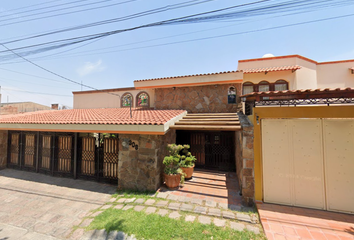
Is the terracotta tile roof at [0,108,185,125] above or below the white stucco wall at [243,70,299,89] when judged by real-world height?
below

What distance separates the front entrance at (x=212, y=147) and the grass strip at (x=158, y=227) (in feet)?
17.0

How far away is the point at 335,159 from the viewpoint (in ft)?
14.4

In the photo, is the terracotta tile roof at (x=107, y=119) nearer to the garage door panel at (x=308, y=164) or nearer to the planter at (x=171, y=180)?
the planter at (x=171, y=180)

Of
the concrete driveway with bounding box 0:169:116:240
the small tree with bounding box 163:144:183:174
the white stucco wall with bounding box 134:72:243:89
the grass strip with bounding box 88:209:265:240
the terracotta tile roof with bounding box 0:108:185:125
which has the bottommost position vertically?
the concrete driveway with bounding box 0:169:116:240

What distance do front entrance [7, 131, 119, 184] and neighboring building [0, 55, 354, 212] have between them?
48 mm

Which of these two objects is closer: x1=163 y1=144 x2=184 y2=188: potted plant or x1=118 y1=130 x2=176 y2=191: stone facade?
x1=118 y1=130 x2=176 y2=191: stone facade

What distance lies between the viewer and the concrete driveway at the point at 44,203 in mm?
3895

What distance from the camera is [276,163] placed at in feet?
15.6

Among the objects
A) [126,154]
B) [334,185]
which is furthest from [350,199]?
[126,154]

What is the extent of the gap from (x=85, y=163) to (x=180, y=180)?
189 inches

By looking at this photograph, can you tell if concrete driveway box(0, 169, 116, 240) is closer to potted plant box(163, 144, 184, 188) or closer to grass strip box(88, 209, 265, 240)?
grass strip box(88, 209, 265, 240)

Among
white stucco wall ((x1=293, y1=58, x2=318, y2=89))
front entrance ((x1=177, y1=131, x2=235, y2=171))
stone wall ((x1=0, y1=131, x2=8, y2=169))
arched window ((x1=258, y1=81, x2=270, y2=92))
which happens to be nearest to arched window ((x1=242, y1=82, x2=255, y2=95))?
arched window ((x1=258, y1=81, x2=270, y2=92))

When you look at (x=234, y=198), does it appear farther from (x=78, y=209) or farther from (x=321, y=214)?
(x=78, y=209)

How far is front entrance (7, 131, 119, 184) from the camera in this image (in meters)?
6.72
